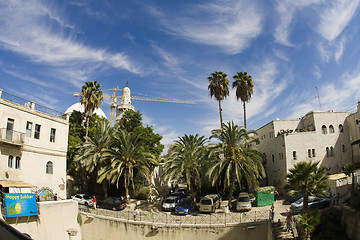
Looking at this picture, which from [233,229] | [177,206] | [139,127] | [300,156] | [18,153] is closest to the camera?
[233,229]

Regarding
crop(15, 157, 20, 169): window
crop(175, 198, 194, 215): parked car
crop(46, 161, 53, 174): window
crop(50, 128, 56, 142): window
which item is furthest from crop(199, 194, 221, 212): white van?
crop(15, 157, 20, 169): window

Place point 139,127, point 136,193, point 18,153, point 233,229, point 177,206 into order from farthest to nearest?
point 139,127
point 136,193
point 177,206
point 18,153
point 233,229

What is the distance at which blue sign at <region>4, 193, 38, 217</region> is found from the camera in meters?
19.8

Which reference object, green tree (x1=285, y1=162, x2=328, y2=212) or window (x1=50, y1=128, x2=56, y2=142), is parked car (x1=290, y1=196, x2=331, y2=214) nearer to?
green tree (x1=285, y1=162, x2=328, y2=212)

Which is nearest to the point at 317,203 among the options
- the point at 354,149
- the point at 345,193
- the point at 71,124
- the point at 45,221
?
the point at 345,193

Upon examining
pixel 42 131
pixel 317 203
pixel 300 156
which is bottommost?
pixel 317 203

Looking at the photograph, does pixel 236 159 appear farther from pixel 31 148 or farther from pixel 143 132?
pixel 31 148

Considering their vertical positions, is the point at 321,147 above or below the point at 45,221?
above

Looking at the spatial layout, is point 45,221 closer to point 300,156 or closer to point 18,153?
point 18,153

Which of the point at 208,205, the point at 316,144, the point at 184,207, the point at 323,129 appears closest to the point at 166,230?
the point at 184,207

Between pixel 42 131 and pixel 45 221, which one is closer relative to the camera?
pixel 45 221

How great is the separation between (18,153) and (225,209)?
22.0 metres

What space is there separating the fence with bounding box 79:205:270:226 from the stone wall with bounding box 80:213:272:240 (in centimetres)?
56

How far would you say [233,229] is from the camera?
20.5 metres
